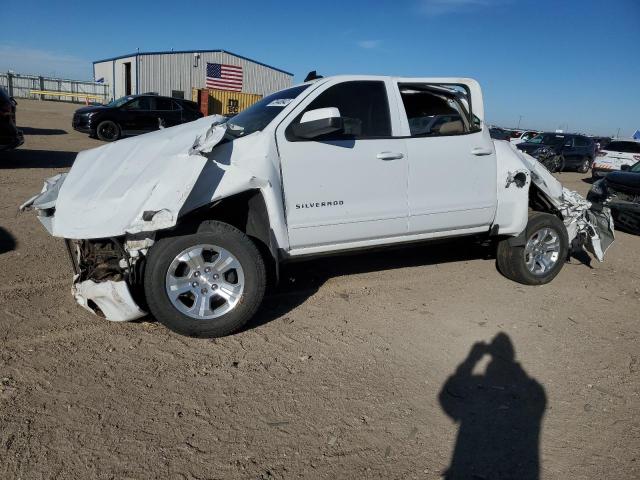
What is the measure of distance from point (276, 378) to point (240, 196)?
1383mm

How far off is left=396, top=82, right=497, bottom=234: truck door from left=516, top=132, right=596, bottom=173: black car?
16.6 metres

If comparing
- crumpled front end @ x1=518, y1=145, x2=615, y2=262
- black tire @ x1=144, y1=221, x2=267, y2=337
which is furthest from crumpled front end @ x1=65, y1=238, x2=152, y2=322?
crumpled front end @ x1=518, y1=145, x2=615, y2=262

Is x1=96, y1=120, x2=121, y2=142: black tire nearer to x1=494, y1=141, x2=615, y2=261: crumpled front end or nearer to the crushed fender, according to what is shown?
the crushed fender

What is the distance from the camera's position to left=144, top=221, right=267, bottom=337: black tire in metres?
3.41

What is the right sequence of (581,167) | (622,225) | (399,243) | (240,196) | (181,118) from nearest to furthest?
(240,196) < (399,243) < (622,225) < (181,118) < (581,167)

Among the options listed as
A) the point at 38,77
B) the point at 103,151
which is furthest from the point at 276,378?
the point at 38,77

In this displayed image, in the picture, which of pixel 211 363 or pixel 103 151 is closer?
pixel 211 363

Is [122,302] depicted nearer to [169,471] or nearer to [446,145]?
[169,471]

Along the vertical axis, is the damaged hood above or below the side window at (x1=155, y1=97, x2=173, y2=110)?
below

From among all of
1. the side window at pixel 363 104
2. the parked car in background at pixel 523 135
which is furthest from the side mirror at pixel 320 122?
the parked car in background at pixel 523 135

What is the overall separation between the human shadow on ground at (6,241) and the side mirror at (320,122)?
343cm

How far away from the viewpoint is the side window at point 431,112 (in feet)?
14.7

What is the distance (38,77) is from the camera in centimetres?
4794

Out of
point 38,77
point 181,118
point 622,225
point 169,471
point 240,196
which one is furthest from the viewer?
point 38,77
